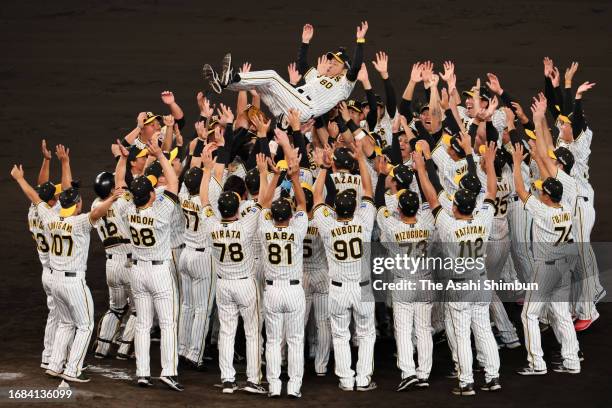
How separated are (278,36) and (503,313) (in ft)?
44.5

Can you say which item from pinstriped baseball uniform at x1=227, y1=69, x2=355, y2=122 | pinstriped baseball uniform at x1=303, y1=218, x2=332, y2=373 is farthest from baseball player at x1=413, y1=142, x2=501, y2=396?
pinstriped baseball uniform at x1=227, y1=69, x2=355, y2=122

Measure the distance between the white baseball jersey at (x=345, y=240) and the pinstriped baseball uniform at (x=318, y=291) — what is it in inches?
21.9

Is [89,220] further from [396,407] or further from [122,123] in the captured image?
[122,123]

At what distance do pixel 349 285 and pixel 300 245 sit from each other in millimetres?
706

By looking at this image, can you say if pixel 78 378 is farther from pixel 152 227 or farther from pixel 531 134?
pixel 531 134

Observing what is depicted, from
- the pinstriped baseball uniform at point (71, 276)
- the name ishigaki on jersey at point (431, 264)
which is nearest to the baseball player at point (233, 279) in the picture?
the pinstriped baseball uniform at point (71, 276)

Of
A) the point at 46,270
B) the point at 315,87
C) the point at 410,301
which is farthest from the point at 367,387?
the point at 315,87

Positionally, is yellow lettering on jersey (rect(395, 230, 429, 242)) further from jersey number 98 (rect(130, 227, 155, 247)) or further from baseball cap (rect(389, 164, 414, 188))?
jersey number 98 (rect(130, 227, 155, 247))

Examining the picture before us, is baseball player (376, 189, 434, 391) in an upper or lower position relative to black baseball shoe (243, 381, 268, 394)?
upper

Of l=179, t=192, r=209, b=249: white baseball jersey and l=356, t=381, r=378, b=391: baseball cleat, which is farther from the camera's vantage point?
l=179, t=192, r=209, b=249: white baseball jersey

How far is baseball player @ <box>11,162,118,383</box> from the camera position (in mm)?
13922

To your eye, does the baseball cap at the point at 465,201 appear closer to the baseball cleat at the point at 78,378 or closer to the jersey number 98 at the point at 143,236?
the jersey number 98 at the point at 143,236

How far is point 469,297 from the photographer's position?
14.0m

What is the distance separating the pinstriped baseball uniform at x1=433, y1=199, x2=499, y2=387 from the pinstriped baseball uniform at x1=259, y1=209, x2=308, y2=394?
1520 millimetres
